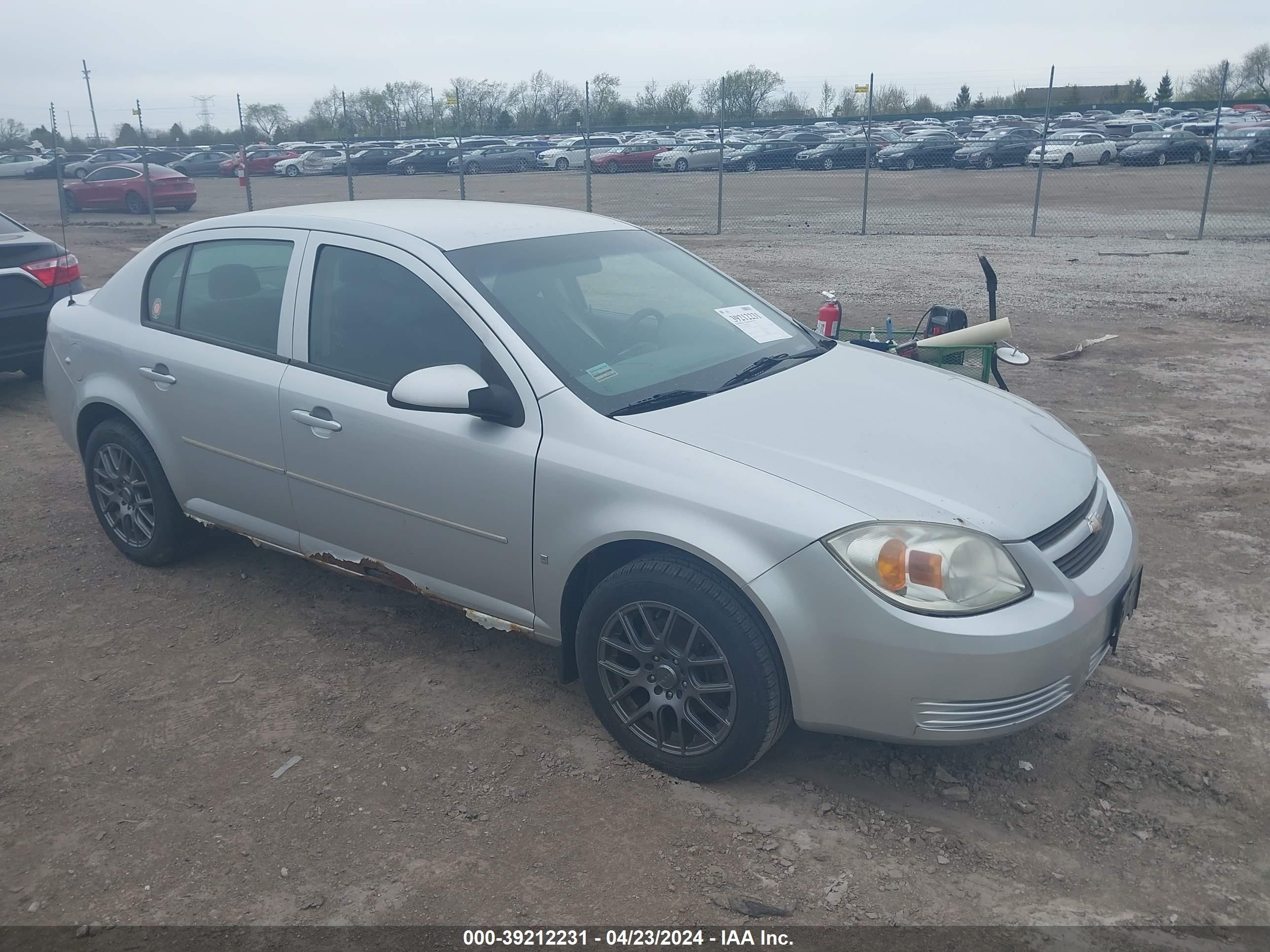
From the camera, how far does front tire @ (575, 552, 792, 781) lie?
9.43 feet

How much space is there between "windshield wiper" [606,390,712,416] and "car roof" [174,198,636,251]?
37.3 inches

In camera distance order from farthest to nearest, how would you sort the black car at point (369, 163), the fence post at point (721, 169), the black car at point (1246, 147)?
1. the black car at point (369, 163)
2. the black car at point (1246, 147)
3. the fence post at point (721, 169)

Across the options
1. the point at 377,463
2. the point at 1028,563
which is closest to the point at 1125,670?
the point at 1028,563

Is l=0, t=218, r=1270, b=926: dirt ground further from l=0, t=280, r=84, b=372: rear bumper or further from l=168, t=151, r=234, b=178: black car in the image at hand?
l=168, t=151, r=234, b=178: black car

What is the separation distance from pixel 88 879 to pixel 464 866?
41.0 inches

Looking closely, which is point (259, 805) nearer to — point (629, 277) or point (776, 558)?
point (776, 558)

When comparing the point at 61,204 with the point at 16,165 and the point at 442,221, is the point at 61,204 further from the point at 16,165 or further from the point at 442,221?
the point at 16,165

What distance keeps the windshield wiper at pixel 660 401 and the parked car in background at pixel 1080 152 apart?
1348 inches

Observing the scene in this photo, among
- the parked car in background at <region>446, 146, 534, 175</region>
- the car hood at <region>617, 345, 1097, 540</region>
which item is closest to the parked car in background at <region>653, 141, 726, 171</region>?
the parked car in background at <region>446, 146, 534, 175</region>

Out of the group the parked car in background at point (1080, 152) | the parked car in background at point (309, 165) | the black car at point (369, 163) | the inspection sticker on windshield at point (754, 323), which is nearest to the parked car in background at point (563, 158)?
the black car at point (369, 163)

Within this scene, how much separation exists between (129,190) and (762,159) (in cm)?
1932

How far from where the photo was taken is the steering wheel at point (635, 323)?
3639mm

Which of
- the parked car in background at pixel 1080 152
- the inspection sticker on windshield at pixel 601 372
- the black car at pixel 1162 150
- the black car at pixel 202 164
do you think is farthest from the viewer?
the black car at pixel 202 164

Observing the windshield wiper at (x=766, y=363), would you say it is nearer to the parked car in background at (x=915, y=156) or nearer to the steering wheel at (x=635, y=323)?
the steering wheel at (x=635, y=323)
